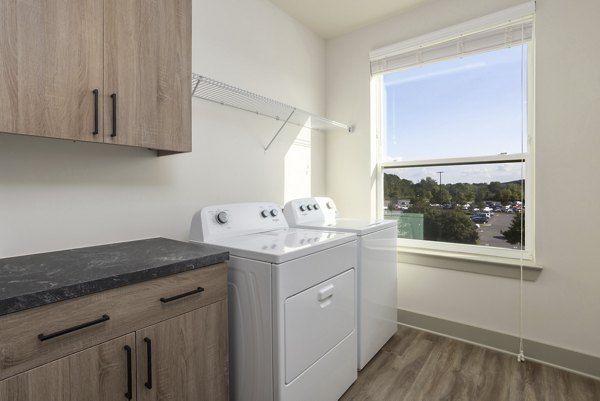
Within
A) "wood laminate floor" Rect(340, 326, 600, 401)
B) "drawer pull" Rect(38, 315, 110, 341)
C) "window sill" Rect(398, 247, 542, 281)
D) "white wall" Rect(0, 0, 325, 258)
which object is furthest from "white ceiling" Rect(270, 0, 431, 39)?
"wood laminate floor" Rect(340, 326, 600, 401)

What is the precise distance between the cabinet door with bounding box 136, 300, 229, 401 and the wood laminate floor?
2.78ft

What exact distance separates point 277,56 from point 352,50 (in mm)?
792

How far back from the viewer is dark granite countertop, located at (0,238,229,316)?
31.2 inches

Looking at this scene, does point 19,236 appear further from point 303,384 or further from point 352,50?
point 352,50

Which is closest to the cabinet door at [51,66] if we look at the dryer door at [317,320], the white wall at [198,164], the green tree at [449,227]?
the white wall at [198,164]

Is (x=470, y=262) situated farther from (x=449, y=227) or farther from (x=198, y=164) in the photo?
(x=198, y=164)

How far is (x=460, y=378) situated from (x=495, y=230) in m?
1.06

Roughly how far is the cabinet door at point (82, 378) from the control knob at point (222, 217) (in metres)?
0.75

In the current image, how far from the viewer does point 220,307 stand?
1.25 metres

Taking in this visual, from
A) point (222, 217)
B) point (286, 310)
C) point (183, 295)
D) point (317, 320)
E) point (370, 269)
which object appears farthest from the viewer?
point (370, 269)

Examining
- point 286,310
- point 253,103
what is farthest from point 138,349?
point 253,103

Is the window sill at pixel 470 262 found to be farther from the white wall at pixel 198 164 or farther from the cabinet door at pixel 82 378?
the cabinet door at pixel 82 378

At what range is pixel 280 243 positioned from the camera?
1493 mm

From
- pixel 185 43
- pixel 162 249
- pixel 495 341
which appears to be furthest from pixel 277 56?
pixel 495 341
